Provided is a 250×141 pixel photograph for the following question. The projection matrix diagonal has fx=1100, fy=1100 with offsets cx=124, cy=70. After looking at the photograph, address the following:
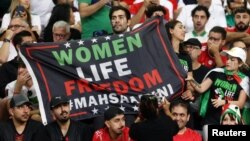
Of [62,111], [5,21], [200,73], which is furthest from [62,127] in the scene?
[5,21]

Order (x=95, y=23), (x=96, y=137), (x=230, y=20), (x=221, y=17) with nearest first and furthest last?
(x=96, y=137) < (x=95, y=23) < (x=221, y=17) < (x=230, y=20)

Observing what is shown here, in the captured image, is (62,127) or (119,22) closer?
(62,127)

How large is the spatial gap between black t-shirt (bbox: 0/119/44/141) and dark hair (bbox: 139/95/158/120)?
1.51 m

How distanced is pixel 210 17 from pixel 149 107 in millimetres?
4807

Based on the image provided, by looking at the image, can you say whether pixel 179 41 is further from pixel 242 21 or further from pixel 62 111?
pixel 62 111

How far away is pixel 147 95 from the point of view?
13.1 meters

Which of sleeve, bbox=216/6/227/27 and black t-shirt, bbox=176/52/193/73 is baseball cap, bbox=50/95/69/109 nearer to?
black t-shirt, bbox=176/52/193/73

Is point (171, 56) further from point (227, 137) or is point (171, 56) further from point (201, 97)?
point (227, 137)

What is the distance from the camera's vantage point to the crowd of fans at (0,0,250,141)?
13531 mm

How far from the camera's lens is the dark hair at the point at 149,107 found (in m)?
12.8

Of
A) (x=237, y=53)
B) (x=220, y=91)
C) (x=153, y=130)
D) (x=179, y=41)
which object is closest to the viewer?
(x=153, y=130)

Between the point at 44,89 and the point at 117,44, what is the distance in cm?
113

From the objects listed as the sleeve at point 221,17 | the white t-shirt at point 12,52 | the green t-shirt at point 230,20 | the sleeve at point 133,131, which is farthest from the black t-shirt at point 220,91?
the white t-shirt at point 12,52

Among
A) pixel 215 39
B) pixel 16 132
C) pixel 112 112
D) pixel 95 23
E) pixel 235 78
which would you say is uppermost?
pixel 95 23
